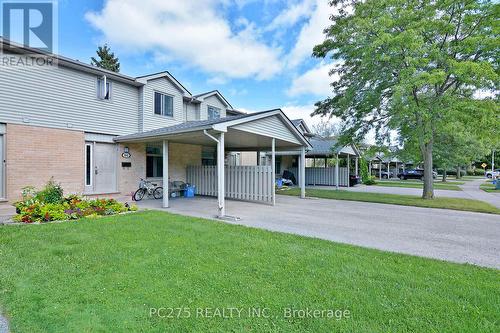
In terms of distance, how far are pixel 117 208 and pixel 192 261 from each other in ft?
17.3

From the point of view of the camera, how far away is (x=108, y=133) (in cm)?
1120

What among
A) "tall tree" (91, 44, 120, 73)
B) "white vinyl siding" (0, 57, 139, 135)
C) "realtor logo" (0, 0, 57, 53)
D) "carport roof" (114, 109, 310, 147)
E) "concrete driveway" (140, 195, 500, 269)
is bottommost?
"concrete driveway" (140, 195, 500, 269)

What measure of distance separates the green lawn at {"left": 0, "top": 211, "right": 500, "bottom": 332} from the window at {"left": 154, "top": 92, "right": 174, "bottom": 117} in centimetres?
897

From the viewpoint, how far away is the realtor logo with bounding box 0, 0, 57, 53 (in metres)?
8.91

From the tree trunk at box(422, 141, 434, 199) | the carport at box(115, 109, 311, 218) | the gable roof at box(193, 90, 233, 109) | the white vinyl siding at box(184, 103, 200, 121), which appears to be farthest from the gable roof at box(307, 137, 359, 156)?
the white vinyl siding at box(184, 103, 200, 121)

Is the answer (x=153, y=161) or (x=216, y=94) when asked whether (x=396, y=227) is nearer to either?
(x=153, y=161)

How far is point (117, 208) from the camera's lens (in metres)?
8.34

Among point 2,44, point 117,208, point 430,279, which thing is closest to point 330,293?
point 430,279

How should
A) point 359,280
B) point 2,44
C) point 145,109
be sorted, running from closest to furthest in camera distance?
1. point 359,280
2. point 2,44
3. point 145,109

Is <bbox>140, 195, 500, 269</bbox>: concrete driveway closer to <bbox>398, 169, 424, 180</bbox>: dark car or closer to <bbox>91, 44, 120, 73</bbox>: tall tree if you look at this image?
<bbox>398, 169, 424, 180</bbox>: dark car

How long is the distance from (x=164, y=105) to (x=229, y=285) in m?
12.0

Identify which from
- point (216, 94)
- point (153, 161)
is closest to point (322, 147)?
point (216, 94)

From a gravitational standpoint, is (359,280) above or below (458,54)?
below

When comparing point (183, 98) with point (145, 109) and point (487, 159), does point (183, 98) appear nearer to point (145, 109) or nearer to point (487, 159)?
point (145, 109)
